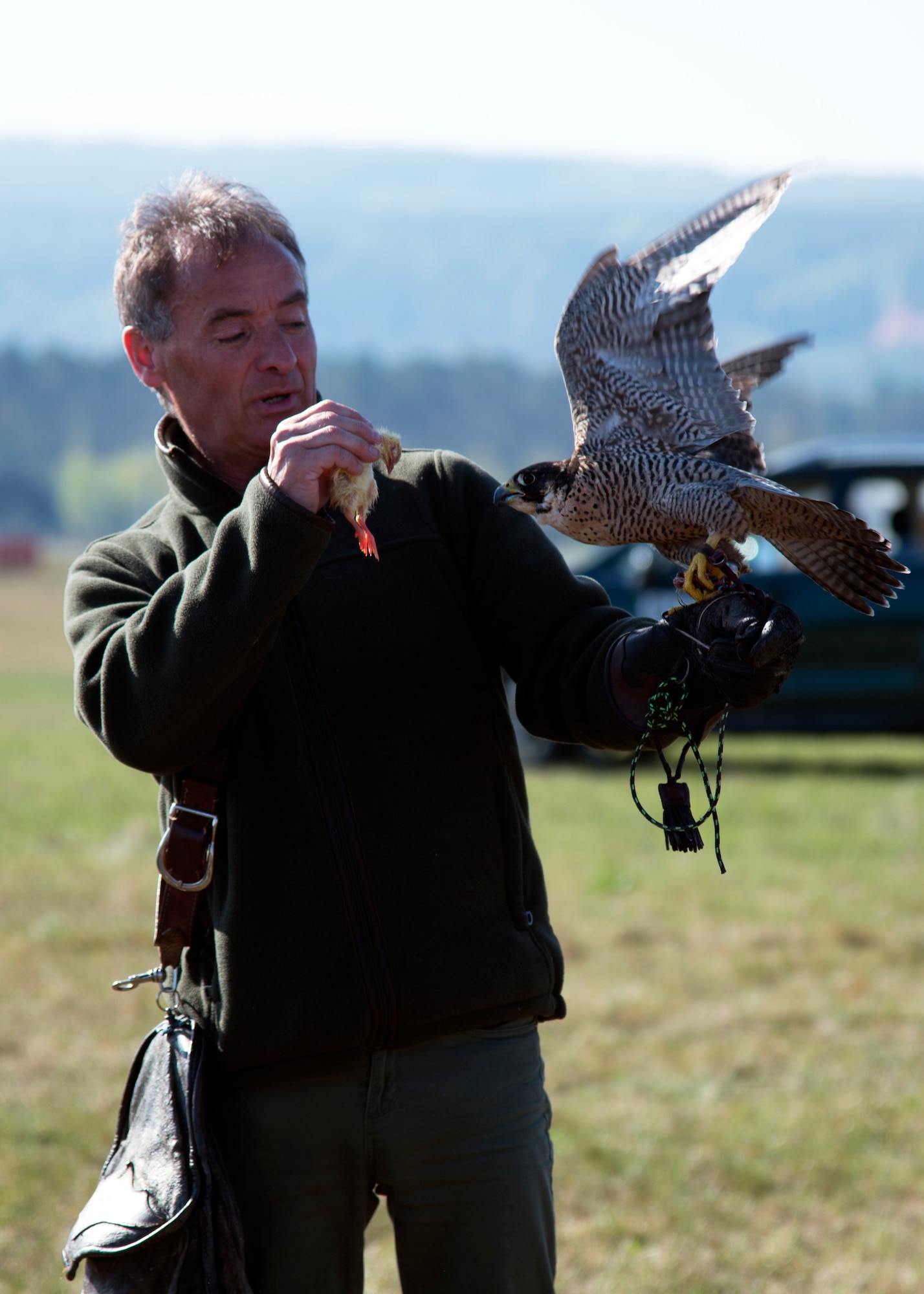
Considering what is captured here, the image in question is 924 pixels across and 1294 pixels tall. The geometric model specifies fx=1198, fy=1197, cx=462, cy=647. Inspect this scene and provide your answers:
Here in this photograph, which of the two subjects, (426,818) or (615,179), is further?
(615,179)

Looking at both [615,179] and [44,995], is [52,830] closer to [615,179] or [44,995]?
[44,995]

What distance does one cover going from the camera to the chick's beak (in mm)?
1707

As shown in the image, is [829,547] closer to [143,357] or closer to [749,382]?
[749,382]

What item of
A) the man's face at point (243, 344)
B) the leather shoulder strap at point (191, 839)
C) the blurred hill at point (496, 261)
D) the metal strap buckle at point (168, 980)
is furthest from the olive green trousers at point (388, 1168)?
the blurred hill at point (496, 261)

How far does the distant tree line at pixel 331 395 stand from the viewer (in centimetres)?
4041

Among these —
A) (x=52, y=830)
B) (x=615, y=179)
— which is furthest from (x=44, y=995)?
(x=615, y=179)

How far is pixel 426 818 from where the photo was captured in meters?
1.57

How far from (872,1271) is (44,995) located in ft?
8.60

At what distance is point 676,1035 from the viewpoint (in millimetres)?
3686

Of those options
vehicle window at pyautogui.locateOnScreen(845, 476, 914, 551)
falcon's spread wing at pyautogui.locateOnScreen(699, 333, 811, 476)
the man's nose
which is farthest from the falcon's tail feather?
vehicle window at pyautogui.locateOnScreen(845, 476, 914, 551)

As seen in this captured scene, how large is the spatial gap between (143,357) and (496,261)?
81.6m

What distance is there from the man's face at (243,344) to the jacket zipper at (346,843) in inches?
12.8

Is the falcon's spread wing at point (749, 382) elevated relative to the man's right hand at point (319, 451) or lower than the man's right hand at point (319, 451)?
elevated

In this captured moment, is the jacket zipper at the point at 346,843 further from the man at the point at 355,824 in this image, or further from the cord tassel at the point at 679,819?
the cord tassel at the point at 679,819
